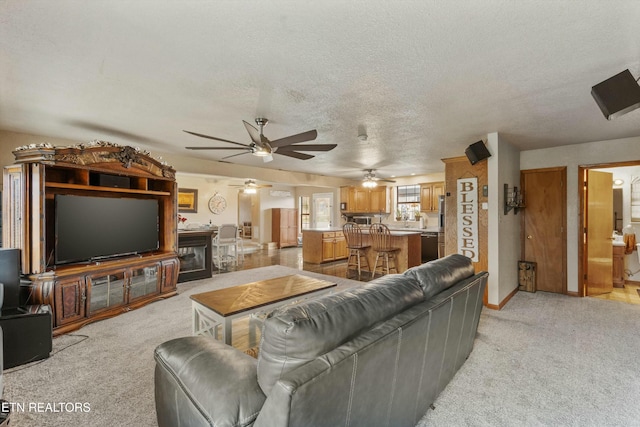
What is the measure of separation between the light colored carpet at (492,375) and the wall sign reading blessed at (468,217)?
0.94 metres

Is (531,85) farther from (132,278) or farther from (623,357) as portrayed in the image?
(132,278)

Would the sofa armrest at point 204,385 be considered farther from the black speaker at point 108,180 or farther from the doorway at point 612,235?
the doorway at point 612,235

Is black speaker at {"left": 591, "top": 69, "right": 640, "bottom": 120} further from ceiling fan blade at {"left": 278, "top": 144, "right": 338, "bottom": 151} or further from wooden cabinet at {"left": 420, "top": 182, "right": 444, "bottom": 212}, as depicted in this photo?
wooden cabinet at {"left": 420, "top": 182, "right": 444, "bottom": 212}

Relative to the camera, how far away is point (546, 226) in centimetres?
476

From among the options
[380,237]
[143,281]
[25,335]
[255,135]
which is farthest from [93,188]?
[380,237]

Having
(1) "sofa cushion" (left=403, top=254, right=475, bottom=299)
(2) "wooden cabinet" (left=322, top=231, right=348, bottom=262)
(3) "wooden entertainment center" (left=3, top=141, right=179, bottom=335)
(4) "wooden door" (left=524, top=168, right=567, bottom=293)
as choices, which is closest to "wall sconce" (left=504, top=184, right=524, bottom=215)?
(4) "wooden door" (left=524, top=168, right=567, bottom=293)

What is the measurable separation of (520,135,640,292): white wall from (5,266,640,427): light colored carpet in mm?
1106

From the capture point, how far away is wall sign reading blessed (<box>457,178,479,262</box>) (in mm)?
4102

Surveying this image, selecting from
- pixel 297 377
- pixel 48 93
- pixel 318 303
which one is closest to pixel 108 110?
pixel 48 93

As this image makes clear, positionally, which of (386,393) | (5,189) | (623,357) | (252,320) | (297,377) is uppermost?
(5,189)

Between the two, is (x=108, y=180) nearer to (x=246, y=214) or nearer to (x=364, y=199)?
(x=364, y=199)

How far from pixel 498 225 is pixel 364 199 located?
16.4ft

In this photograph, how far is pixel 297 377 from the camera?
35.9 inches

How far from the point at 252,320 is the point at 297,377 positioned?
2053 millimetres
